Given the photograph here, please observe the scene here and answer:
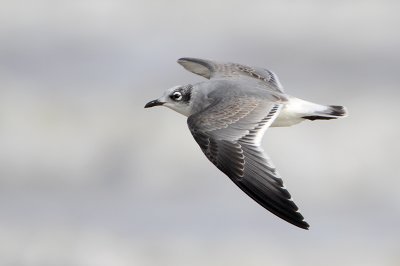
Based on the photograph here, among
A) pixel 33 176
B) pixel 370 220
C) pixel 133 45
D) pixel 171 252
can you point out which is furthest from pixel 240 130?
pixel 133 45

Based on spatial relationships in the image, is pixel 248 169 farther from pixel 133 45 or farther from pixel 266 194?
pixel 133 45

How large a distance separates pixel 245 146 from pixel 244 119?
272 mm

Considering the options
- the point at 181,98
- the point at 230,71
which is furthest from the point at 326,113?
the point at 230,71

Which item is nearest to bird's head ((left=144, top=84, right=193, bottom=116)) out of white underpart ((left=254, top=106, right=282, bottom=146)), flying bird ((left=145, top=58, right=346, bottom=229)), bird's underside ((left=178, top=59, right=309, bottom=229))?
flying bird ((left=145, top=58, right=346, bottom=229))

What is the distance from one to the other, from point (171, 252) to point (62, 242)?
0.79 metres

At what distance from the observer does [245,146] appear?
7555mm

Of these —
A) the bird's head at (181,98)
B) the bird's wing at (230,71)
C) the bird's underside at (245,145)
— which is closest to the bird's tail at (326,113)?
the bird's underside at (245,145)

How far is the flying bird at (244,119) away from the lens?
7.30 meters

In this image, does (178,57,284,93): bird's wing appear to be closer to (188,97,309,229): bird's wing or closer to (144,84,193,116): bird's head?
(144,84,193,116): bird's head

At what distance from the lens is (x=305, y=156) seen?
40.6ft

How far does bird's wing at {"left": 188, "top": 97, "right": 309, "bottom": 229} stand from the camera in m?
7.24

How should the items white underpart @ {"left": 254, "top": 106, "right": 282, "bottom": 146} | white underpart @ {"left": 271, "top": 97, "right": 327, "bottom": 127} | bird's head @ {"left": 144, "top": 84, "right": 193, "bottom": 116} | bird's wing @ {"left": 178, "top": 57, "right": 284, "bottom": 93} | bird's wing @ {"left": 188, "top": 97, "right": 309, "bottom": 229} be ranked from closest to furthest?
bird's wing @ {"left": 188, "top": 97, "right": 309, "bottom": 229} → white underpart @ {"left": 254, "top": 106, "right": 282, "bottom": 146} → white underpart @ {"left": 271, "top": 97, "right": 327, "bottom": 127} → bird's head @ {"left": 144, "top": 84, "right": 193, "bottom": 116} → bird's wing @ {"left": 178, "top": 57, "right": 284, "bottom": 93}

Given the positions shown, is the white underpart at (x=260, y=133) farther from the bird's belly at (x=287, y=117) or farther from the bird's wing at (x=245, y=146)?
the bird's belly at (x=287, y=117)

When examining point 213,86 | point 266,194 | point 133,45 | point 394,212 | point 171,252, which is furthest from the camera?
point 133,45
